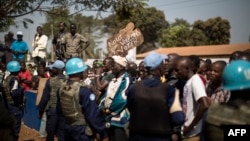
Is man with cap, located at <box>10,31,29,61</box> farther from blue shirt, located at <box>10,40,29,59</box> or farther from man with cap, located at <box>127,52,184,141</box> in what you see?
man with cap, located at <box>127,52,184,141</box>

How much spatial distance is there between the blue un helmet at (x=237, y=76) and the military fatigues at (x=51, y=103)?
391 centimetres

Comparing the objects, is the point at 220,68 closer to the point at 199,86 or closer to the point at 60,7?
the point at 199,86

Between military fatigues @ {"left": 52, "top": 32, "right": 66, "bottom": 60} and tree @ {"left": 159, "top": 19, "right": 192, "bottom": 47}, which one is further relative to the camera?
tree @ {"left": 159, "top": 19, "right": 192, "bottom": 47}

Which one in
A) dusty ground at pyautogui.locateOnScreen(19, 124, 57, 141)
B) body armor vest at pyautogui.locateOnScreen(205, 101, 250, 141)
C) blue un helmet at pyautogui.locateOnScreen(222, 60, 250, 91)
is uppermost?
blue un helmet at pyautogui.locateOnScreen(222, 60, 250, 91)

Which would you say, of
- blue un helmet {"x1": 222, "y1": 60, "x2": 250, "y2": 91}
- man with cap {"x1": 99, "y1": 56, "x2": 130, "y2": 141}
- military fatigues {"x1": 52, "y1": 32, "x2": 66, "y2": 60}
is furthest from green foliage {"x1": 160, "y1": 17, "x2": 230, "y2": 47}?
blue un helmet {"x1": 222, "y1": 60, "x2": 250, "y2": 91}

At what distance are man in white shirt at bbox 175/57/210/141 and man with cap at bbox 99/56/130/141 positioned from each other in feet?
3.91

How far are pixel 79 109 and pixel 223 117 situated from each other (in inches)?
89.2

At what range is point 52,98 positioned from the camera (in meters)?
6.18

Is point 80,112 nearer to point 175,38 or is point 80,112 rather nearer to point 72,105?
point 72,105

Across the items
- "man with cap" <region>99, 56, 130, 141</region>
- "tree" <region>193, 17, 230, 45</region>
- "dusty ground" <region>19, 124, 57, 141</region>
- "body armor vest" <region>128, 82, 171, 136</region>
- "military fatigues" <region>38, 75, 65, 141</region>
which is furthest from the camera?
"tree" <region>193, 17, 230, 45</region>

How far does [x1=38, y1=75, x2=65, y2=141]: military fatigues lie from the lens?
6047mm

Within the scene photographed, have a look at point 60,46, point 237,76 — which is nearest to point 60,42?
point 60,46

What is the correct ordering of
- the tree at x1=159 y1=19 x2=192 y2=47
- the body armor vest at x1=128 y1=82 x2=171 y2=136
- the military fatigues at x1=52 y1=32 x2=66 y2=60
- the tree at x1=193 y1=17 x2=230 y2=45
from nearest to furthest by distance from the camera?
the body armor vest at x1=128 y1=82 x2=171 y2=136 → the military fatigues at x1=52 y1=32 x2=66 y2=60 → the tree at x1=193 y1=17 x2=230 y2=45 → the tree at x1=159 y1=19 x2=192 y2=47

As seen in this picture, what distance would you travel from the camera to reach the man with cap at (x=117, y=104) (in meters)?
4.81
